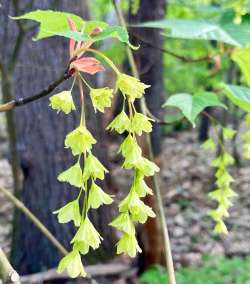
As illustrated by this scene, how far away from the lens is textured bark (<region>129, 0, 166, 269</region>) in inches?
120

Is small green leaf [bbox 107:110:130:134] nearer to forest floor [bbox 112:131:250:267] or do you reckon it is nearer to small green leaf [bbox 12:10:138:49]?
small green leaf [bbox 12:10:138:49]

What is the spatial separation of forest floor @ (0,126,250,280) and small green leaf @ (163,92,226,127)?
235cm

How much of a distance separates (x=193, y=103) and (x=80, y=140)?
1.65 feet

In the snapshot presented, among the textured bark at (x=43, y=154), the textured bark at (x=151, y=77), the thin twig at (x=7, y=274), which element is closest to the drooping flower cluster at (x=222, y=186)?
the thin twig at (x=7, y=274)

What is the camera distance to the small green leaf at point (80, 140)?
814 mm

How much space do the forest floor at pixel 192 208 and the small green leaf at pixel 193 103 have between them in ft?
7.72

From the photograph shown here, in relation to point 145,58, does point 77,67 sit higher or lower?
higher

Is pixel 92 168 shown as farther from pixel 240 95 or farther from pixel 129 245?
pixel 240 95

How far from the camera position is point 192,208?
4.63 metres

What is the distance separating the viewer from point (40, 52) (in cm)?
269

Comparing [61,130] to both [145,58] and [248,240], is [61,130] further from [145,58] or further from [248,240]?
[248,240]

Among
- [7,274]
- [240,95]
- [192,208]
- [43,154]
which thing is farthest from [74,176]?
[192,208]

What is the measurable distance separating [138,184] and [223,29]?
0.60 m

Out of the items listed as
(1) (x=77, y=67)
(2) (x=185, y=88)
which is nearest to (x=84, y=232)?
(1) (x=77, y=67)
